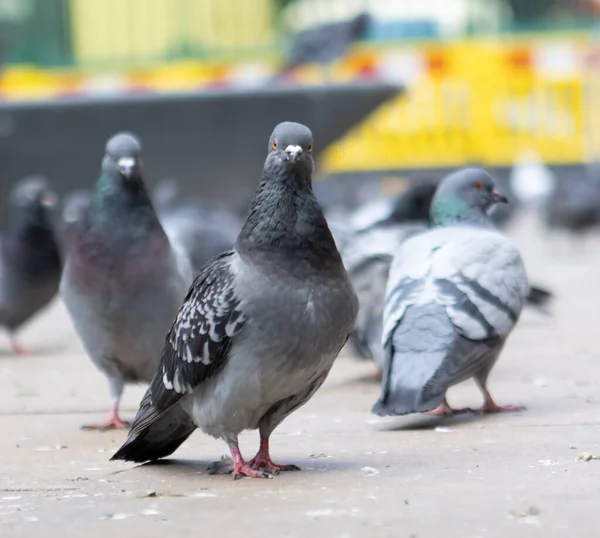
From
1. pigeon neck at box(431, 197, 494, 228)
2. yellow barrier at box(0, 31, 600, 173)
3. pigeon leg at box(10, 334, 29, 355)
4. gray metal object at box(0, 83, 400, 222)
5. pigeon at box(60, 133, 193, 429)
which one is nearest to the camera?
pigeon at box(60, 133, 193, 429)

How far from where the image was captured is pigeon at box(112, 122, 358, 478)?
3977mm

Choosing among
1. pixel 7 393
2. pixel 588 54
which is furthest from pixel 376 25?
pixel 7 393

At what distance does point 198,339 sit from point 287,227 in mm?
435

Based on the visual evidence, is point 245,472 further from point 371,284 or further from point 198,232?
point 198,232

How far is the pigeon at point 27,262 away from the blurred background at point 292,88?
359 centimetres

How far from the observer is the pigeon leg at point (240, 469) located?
13.5 ft

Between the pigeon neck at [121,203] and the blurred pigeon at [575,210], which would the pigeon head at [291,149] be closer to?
the pigeon neck at [121,203]

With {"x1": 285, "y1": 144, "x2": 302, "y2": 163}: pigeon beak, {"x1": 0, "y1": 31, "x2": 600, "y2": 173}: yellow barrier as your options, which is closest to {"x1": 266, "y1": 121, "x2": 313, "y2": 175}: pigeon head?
{"x1": 285, "y1": 144, "x2": 302, "y2": 163}: pigeon beak

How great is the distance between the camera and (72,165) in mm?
12047

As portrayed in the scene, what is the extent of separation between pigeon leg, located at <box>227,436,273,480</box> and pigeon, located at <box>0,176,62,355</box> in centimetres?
427

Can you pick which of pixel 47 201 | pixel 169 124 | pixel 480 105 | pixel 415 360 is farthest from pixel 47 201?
pixel 480 105

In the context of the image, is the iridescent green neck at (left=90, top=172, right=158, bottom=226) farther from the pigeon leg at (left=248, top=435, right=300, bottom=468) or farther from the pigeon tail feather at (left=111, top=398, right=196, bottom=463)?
the pigeon leg at (left=248, top=435, right=300, bottom=468)

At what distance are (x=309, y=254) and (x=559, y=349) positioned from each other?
11.6 feet

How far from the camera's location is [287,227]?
4.07 metres
